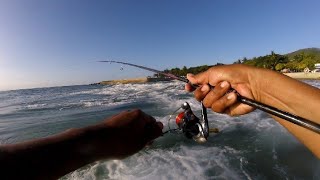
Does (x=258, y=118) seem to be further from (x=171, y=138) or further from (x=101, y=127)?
(x=101, y=127)

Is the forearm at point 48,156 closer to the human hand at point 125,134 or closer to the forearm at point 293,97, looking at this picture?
the human hand at point 125,134

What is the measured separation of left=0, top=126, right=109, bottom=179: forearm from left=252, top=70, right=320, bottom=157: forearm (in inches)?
61.9

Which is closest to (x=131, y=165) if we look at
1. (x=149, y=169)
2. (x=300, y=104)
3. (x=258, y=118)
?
(x=149, y=169)

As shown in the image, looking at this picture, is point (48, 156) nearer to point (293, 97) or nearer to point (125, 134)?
point (125, 134)

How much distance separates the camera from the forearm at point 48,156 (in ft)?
2.95

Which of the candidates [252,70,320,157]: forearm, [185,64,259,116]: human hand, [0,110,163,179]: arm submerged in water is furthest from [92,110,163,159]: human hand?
[252,70,320,157]: forearm

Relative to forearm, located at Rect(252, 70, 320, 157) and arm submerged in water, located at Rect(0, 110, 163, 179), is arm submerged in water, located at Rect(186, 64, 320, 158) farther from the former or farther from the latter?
arm submerged in water, located at Rect(0, 110, 163, 179)

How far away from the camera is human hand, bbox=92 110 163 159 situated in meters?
1.20

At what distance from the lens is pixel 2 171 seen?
852 mm

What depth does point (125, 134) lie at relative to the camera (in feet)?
4.24

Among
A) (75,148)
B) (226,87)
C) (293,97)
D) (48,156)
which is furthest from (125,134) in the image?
(293,97)

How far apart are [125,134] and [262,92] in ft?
4.81

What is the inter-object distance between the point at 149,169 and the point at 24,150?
7040mm

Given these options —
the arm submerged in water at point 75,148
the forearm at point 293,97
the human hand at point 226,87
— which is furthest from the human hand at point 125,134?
the forearm at point 293,97
